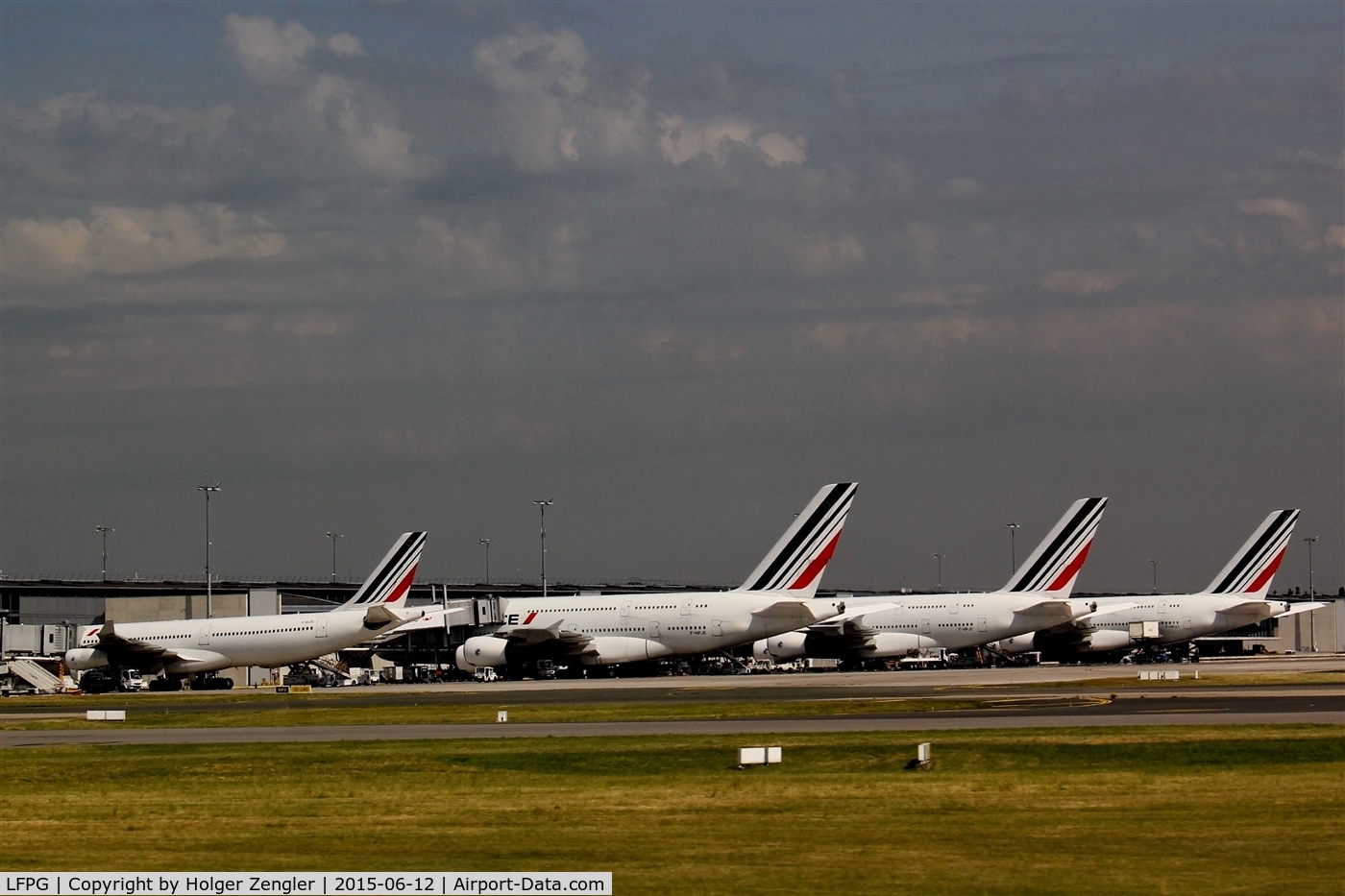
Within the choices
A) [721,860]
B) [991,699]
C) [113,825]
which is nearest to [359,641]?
[991,699]

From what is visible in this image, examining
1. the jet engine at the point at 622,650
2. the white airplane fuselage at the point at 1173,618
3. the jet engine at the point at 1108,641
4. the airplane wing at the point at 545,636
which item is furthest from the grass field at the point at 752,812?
the white airplane fuselage at the point at 1173,618

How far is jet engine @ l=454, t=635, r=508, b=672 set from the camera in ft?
324

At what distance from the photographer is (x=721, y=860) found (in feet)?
65.2

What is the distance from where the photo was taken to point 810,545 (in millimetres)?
101438

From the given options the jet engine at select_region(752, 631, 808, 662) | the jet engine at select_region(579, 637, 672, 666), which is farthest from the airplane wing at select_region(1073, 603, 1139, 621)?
the jet engine at select_region(579, 637, 672, 666)

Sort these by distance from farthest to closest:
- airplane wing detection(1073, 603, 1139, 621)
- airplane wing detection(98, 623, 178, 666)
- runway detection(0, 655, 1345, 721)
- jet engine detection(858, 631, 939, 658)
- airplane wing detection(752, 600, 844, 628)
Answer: airplane wing detection(1073, 603, 1139, 621) → jet engine detection(858, 631, 939, 658) → airplane wing detection(98, 623, 178, 666) → airplane wing detection(752, 600, 844, 628) → runway detection(0, 655, 1345, 721)

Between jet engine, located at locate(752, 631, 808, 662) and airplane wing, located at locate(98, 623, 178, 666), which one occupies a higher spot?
airplane wing, located at locate(98, 623, 178, 666)

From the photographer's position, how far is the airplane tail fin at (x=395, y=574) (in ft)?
358

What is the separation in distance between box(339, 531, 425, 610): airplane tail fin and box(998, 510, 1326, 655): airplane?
4228 cm

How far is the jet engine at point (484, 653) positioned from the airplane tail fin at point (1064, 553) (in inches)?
1563

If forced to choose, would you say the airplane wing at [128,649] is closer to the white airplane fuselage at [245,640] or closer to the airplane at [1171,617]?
the white airplane fuselage at [245,640]

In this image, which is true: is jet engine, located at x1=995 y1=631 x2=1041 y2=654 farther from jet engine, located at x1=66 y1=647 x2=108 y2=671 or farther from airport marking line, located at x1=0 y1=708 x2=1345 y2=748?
airport marking line, located at x1=0 y1=708 x2=1345 y2=748

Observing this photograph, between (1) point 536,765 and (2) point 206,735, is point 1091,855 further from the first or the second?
(2) point 206,735

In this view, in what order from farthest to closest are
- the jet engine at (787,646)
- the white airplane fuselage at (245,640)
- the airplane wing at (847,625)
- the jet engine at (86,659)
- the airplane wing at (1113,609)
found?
the airplane wing at (1113,609), the jet engine at (787,646), the airplane wing at (847,625), the jet engine at (86,659), the white airplane fuselage at (245,640)
